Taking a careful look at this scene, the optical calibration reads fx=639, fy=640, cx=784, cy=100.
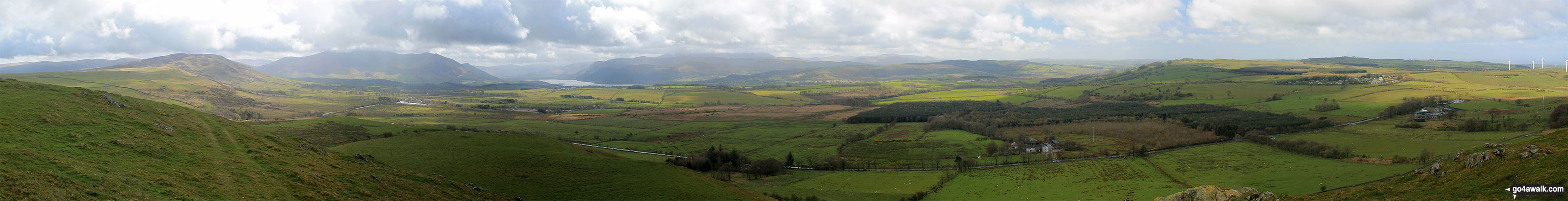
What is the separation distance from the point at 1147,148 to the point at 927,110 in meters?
83.4

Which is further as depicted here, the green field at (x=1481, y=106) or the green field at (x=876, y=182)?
the green field at (x=1481, y=106)

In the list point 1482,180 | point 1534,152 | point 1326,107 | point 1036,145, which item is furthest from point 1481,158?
point 1326,107

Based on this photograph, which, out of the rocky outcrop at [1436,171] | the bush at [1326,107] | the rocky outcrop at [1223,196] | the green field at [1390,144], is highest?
the rocky outcrop at [1436,171]

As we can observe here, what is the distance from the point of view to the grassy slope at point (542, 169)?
163ft

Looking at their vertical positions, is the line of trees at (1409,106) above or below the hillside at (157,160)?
below

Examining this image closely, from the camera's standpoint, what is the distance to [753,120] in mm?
167125

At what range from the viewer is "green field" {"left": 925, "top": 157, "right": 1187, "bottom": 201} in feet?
214

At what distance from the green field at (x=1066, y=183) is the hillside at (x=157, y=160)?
161 feet

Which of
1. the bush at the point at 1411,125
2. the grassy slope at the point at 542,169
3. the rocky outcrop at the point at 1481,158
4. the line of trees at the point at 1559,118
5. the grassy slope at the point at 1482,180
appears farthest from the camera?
the bush at the point at 1411,125

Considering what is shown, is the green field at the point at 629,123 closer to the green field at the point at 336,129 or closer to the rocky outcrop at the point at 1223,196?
the green field at the point at 336,129

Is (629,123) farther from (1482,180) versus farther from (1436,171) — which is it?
(1482,180)

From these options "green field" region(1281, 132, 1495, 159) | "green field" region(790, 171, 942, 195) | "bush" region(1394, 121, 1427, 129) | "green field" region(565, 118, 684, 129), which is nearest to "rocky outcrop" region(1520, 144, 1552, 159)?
"green field" region(790, 171, 942, 195)

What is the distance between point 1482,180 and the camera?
26.0 m

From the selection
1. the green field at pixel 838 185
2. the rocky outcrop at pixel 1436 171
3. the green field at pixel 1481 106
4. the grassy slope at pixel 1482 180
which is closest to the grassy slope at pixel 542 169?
the green field at pixel 838 185
